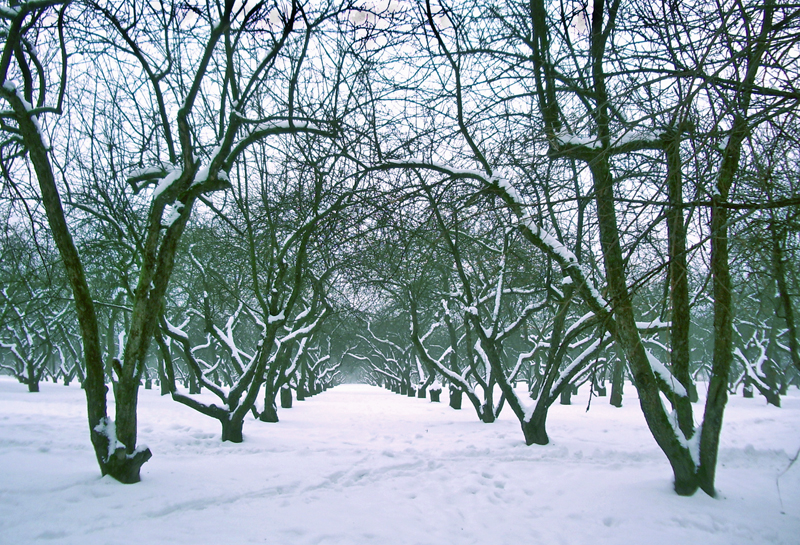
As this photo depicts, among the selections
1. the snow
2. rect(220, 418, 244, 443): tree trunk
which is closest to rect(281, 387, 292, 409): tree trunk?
rect(220, 418, 244, 443): tree trunk

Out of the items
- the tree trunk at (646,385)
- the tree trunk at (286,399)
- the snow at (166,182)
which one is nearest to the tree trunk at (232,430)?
the snow at (166,182)

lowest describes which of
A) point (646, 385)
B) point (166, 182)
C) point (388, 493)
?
point (388, 493)

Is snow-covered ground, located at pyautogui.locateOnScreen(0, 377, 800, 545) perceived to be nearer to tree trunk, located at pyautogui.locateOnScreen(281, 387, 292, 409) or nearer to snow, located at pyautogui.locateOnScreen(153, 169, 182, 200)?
snow, located at pyautogui.locateOnScreen(153, 169, 182, 200)

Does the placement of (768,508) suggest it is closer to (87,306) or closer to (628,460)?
(628,460)

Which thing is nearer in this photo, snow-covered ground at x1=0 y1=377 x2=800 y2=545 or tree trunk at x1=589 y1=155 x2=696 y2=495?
snow-covered ground at x1=0 y1=377 x2=800 y2=545

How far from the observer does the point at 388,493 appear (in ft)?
15.1

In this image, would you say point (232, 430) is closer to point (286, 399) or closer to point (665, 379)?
point (665, 379)

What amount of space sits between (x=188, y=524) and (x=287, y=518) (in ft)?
2.47

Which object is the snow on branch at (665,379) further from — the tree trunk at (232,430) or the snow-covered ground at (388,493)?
the tree trunk at (232,430)

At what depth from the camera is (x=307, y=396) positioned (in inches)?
892

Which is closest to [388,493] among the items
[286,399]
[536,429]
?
[536,429]

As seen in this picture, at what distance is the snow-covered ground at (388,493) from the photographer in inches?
134

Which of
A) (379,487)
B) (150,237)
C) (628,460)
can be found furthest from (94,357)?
(628,460)

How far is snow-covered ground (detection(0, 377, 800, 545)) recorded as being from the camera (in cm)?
341
